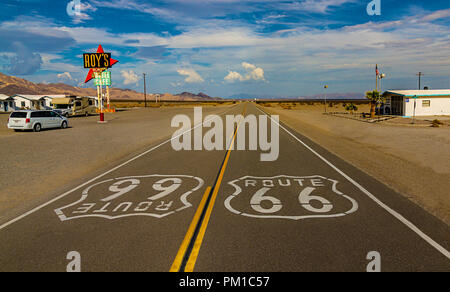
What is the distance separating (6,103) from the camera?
71188 millimetres

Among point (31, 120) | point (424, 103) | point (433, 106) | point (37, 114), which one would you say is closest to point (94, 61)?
point (37, 114)

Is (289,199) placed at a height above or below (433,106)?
below

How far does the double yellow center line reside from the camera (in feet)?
15.8

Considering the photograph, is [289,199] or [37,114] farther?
[37,114]

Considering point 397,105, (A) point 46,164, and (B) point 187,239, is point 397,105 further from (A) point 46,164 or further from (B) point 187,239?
(B) point 187,239

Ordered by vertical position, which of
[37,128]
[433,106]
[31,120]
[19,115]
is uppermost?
[433,106]

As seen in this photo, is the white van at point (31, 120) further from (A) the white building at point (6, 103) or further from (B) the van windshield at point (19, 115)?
(A) the white building at point (6, 103)

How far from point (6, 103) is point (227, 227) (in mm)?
80295

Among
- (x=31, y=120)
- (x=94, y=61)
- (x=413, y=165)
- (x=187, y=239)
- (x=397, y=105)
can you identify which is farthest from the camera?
(x=397, y=105)

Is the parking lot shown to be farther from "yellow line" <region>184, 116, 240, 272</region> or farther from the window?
the window

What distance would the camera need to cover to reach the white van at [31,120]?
26062 millimetres

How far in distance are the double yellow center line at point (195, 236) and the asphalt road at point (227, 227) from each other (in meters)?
0.02

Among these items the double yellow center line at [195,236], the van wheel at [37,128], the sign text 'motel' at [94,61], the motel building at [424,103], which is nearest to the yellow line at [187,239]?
the double yellow center line at [195,236]
